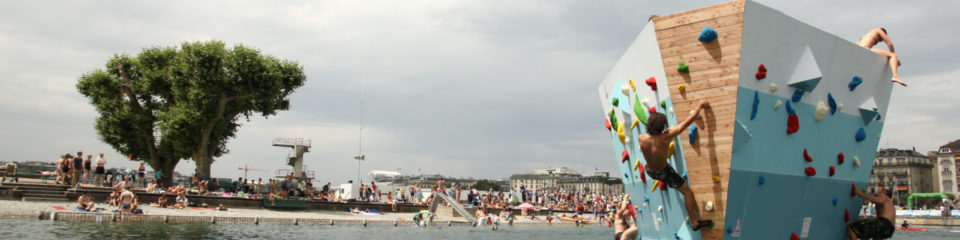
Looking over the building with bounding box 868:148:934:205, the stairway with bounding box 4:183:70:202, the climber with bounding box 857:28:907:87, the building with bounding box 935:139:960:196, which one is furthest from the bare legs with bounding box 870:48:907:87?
the building with bounding box 935:139:960:196

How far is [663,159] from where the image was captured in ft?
27.9

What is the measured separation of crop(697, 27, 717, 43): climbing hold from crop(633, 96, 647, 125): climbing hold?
1.64 m

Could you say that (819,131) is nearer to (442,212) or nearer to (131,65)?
(442,212)

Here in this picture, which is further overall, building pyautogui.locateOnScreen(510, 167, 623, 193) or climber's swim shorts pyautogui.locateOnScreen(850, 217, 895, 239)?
building pyautogui.locateOnScreen(510, 167, 623, 193)

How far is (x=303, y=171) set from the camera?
39125mm

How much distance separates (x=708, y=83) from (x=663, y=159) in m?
1.21

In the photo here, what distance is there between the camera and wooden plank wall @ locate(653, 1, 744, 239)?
8.09m

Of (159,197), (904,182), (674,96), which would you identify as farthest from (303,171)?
(904,182)

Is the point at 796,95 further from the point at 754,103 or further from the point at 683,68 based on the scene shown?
the point at 683,68

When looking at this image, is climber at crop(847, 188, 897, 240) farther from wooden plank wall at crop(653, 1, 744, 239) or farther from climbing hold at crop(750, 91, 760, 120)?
wooden plank wall at crop(653, 1, 744, 239)

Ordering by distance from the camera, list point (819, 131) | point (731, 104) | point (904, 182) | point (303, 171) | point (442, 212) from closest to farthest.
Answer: point (731, 104) < point (819, 131) < point (442, 212) < point (303, 171) < point (904, 182)

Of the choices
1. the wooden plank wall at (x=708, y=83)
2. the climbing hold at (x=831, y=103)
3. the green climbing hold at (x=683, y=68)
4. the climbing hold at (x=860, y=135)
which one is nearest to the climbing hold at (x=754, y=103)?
the wooden plank wall at (x=708, y=83)

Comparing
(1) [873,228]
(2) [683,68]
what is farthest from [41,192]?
(1) [873,228]

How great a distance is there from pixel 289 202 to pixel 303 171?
12.6 meters
